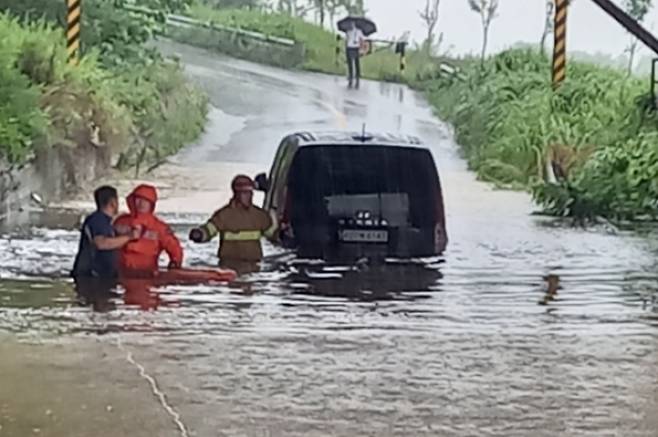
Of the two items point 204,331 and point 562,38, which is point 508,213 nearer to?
point 562,38

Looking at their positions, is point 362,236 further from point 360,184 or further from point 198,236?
point 198,236

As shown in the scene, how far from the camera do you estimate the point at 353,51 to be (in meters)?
31.1

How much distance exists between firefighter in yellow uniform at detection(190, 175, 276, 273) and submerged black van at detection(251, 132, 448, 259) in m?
1.15

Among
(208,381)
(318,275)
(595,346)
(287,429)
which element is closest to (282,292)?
(318,275)

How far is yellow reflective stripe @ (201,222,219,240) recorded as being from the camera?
16.5 metres

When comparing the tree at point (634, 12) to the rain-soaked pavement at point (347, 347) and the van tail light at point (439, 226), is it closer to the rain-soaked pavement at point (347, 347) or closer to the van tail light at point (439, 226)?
the rain-soaked pavement at point (347, 347)

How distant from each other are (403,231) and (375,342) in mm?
6781

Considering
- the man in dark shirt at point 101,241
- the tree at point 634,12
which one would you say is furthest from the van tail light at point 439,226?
the tree at point 634,12

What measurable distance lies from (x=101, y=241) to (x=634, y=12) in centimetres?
1791

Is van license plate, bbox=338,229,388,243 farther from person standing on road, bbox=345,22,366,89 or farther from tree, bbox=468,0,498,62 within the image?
tree, bbox=468,0,498,62

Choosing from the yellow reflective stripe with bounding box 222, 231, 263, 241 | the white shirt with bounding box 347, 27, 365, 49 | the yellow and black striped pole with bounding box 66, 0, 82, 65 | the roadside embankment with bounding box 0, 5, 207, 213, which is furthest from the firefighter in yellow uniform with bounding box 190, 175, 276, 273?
the white shirt with bounding box 347, 27, 365, 49

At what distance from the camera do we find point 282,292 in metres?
15.9

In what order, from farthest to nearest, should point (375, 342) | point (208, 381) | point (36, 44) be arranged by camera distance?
point (36, 44), point (375, 342), point (208, 381)

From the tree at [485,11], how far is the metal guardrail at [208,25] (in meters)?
3.48
